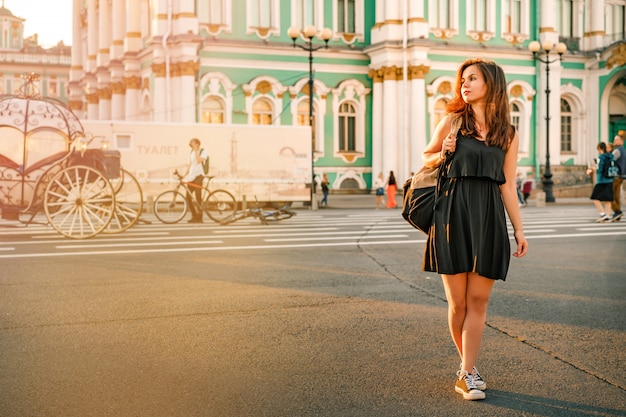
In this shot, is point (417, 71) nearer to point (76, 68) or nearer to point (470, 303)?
point (76, 68)

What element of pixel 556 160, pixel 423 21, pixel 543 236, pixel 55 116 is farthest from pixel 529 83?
pixel 55 116

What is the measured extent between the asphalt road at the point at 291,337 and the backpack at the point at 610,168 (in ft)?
24.1

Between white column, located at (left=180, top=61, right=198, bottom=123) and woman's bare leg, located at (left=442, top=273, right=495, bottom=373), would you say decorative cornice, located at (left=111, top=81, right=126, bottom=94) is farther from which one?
woman's bare leg, located at (left=442, top=273, right=495, bottom=373)

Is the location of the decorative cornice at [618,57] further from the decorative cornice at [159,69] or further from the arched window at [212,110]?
the decorative cornice at [159,69]

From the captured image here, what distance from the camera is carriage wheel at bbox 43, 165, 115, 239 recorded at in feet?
48.7

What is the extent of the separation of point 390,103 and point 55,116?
27.0 m

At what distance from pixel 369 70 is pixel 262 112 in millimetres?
5724

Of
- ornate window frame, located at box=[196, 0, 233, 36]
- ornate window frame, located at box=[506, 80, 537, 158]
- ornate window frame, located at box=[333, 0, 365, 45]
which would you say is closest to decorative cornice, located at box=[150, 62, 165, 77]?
ornate window frame, located at box=[196, 0, 233, 36]

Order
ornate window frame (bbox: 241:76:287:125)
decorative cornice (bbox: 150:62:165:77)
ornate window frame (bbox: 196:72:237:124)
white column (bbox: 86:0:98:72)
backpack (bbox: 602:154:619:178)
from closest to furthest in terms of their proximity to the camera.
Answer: backpack (bbox: 602:154:619:178), decorative cornice (bbox: 150:62:165:77), ornate window frame (bbox: 196:72:237:124), ornate window frame (bbox: 241:76:287:125), white column (bbox: 86:0:98:72)

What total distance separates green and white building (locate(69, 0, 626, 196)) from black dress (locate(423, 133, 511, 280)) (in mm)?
32478

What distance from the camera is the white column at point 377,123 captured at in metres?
41.0

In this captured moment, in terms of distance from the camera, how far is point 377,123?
136ft

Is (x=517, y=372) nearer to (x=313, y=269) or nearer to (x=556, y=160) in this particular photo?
(x=313, y=269)

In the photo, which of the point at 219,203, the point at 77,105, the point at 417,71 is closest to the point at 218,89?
the point at 417,71
